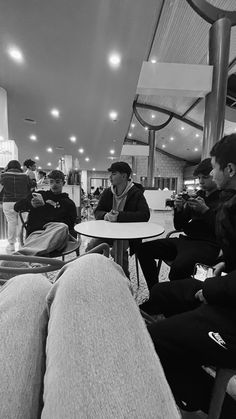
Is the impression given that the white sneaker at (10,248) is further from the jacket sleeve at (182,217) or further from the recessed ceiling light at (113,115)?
the recessed ceiling light at (113,115)

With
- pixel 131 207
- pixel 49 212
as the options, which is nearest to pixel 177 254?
pixel 131 207

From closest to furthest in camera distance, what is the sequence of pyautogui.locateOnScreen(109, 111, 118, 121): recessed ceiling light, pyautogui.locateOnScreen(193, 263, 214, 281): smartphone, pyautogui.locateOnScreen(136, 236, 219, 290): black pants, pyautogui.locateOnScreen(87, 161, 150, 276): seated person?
pyautogui.locateOnScreen(193, 263, 214, 281): smartphone → pyautogui.locateOnScreen(136, 236, 219, 290): black pants → pyautogui.locateOnScreen(87, 161, 150, 276): seated person → pyautogui.locateOnScreen(109, 111, 118, 121): recessed ceiling light

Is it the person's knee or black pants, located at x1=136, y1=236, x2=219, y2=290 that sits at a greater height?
the person's knee

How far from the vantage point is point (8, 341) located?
1.14 feet

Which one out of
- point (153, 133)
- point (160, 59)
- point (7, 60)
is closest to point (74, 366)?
point (7, 60)

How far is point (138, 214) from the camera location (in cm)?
193

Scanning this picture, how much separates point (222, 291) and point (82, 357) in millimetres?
660

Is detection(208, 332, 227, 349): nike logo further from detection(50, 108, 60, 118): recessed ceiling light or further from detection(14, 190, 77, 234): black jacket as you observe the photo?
detection(50, 108, 60, 118): recessed ceiling light

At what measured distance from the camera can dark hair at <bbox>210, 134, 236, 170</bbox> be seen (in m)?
1.00

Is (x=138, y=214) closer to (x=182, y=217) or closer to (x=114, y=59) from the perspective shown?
(x=182, y=217)

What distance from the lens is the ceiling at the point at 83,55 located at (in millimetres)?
2258

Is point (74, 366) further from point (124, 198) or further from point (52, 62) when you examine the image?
point (52, 62)

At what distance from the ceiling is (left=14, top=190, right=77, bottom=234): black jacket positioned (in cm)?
198

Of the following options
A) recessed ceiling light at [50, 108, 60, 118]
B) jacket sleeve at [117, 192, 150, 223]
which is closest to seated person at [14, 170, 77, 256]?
jacket sleeve at [117, 192, 150, 223]
